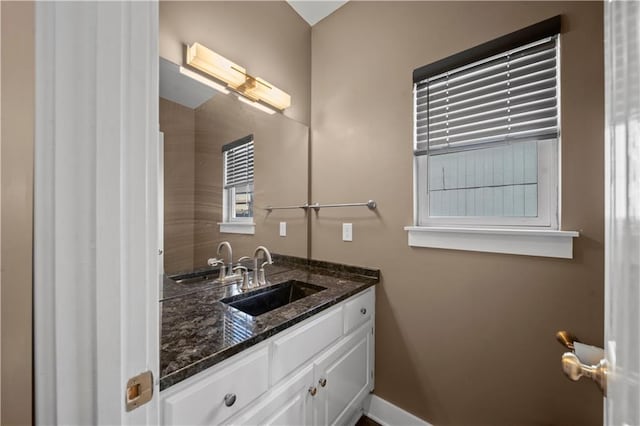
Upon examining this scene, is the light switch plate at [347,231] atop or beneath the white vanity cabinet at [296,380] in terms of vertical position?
atop

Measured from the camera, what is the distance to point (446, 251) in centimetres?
134

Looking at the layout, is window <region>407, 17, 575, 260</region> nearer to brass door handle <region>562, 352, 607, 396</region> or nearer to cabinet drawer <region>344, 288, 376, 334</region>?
cabinet drawer <region>344, 288, 376, 334</region>

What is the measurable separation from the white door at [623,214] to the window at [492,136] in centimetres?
78

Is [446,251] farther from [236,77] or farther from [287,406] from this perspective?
[236,77]

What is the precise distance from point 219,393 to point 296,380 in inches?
14.3

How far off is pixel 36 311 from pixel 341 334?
1172mm

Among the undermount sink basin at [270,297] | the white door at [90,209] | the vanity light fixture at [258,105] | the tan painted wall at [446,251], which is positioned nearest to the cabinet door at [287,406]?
the undermount sink basin at [270,297]

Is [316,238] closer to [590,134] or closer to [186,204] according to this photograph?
[186,204]

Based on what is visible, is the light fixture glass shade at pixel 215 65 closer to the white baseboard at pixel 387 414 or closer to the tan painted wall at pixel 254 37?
the tan painted wall at pixel 254 37

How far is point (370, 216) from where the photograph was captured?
1.62 meters

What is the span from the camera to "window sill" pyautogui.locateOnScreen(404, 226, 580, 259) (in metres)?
1.05

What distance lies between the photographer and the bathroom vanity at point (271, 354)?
71 centimetres

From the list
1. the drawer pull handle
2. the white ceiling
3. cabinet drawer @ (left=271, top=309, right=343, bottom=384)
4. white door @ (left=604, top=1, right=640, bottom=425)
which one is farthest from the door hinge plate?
the white ceiling

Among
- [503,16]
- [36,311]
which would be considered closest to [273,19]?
[503,16]
